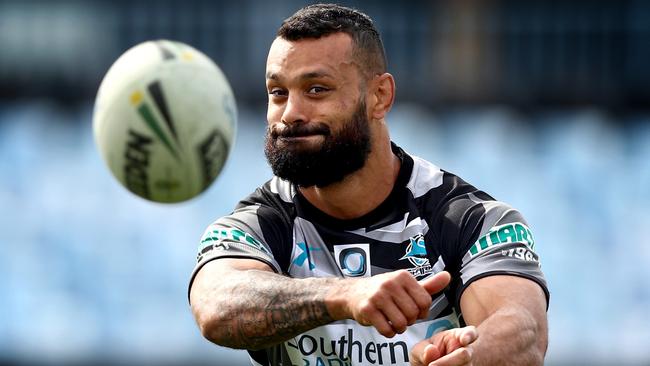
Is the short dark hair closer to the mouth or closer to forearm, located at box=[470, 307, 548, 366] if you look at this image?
the mouth

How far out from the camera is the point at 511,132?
16672 millimetres

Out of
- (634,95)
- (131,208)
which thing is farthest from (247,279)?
(634,95)

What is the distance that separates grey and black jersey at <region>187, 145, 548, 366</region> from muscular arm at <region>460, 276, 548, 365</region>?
3.4 inches

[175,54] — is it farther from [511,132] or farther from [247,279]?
[511,132]

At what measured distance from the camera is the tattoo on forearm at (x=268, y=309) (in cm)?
659

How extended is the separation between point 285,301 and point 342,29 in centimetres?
176

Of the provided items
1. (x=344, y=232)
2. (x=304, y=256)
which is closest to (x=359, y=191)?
(x=344, y=232)

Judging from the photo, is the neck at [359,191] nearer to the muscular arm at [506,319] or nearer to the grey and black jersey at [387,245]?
the grey and black jersey at [387,245]

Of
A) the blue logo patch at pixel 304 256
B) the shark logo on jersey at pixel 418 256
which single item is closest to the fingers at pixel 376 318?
the shark logo on jersey at pixel 418 256

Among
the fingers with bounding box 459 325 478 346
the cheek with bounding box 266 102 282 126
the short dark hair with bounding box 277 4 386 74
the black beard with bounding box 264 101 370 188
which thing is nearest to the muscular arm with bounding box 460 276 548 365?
the fingers with bounding box 459 325 478 346

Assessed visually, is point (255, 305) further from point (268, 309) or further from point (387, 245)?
point (387, 245)

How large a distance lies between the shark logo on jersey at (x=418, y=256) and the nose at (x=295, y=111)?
2.97 feet

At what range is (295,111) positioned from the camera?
24.2 feet

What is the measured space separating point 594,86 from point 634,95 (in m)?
0.53
